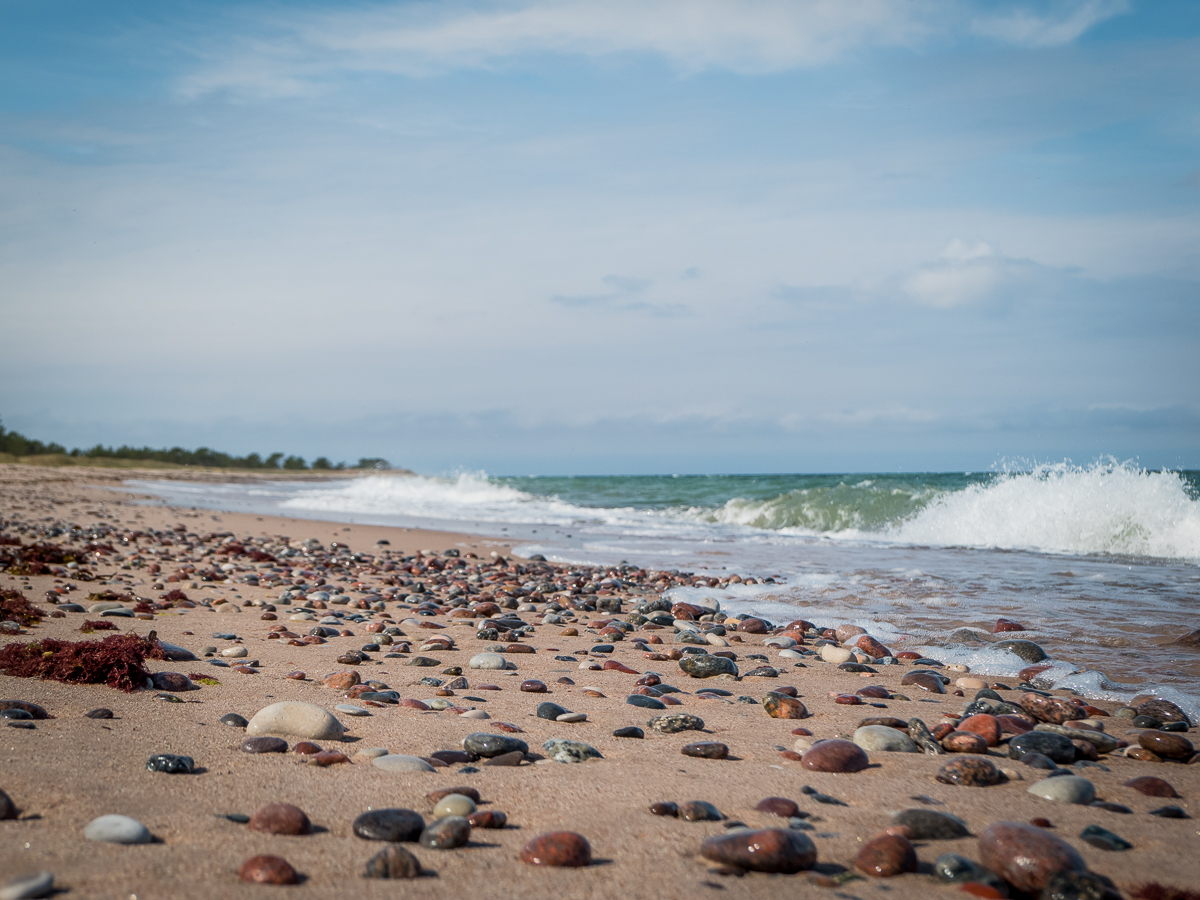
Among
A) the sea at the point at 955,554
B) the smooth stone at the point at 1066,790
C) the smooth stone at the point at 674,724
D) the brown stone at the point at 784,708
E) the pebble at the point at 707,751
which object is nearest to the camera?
the smooth stone at the point at 1066,790

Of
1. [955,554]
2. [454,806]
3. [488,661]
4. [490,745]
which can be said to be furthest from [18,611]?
[955,554]

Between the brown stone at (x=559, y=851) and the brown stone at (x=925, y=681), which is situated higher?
the brown stone at (x=559, y=851)

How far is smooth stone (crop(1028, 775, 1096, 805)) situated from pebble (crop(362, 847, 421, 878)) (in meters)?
2.02

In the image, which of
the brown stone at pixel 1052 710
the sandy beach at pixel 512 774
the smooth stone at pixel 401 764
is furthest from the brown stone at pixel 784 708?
the smooth stone at pixel 401 764

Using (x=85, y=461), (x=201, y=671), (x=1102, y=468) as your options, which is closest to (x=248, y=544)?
(x=201, y=671)

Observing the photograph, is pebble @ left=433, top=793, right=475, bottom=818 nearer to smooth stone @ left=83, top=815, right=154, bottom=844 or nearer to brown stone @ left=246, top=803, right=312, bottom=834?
brown stone @ left=246, top=803, right=312, bottom=834

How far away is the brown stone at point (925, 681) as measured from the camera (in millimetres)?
4219

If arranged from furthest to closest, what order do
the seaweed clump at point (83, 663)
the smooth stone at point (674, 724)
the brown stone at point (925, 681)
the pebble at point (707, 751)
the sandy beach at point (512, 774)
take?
the brown stone at point (925, 681)
the seaweed clump at point (83, 663)
the smooth stone at point (674, 724)
the pebble at point (707, 751)
the sandy beach at point (512, 774)

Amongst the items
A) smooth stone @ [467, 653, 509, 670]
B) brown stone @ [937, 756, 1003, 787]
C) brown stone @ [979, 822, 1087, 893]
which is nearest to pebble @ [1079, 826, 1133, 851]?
brown stone @ [979, 822, 1087, 893]

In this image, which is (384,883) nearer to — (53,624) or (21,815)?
(21,815)

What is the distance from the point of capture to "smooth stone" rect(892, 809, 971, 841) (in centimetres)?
215

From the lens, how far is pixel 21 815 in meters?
1.92

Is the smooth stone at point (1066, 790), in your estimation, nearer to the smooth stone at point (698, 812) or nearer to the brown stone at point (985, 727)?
the brown stone at point (985, 727)

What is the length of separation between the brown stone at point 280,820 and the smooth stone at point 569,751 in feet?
3.24
